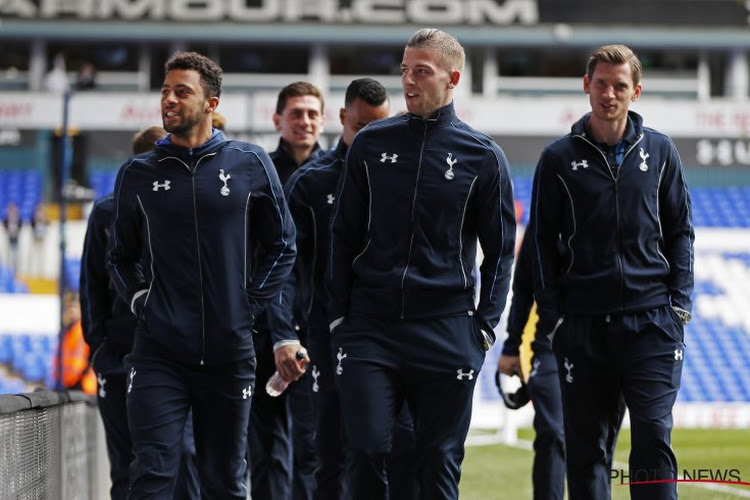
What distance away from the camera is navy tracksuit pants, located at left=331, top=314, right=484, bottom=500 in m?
5.40

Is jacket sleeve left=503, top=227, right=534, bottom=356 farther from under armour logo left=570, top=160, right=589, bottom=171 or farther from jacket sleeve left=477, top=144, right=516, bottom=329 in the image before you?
jacket sleeve left=477, top=144, right=516, bottom=329

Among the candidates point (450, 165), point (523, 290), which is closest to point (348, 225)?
point (450, 165)

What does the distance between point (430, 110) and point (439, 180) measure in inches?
11.5

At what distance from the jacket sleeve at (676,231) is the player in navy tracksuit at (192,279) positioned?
65.8 inches

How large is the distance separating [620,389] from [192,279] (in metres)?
1.90

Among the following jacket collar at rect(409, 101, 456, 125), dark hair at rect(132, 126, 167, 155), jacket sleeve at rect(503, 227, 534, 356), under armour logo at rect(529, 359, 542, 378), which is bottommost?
under armour logo at rect(529, 359, 542, 378)

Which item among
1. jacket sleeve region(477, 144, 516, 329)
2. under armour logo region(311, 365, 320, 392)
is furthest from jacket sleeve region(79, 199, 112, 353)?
jacket sleeve region(477, 144, 516, 329)

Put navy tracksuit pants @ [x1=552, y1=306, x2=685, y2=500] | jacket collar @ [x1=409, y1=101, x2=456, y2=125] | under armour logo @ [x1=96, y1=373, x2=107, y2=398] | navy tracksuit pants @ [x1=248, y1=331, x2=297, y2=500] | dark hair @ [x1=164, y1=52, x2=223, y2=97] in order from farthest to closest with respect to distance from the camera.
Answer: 1. under armour logo @ [x1=96, y1=373, x2=107, y2=398]
2. navy tracksuit pants @ [x1=248, y1=331, x2=297, y2=500]
3. dark hair @ [x1=164, y1=52, x2=223, y2=97]
4. navy tracksuit pants @ [x1=552, y1=306, x2=685, y2=500]
5. jacket collar @ [x1=409, y1=101, x2=456, y2=125]

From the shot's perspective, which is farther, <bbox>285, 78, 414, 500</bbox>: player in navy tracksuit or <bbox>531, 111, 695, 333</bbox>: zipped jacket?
<bbox>285, 78, 414, 500</bbox>: player in navy tracksuit

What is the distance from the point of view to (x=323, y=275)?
7223 millimetres

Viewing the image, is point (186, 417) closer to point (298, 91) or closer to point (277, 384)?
point (277, 384)

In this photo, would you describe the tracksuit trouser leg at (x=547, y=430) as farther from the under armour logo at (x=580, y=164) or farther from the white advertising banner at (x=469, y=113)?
the white advertising banner at (x=469, y=113)

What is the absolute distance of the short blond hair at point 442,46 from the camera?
5539 mm

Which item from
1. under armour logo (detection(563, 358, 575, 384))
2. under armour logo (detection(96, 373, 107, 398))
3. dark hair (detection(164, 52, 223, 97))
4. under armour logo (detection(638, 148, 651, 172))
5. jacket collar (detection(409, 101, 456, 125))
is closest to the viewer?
jacket collar (detection(409, 101, 456, 125))
